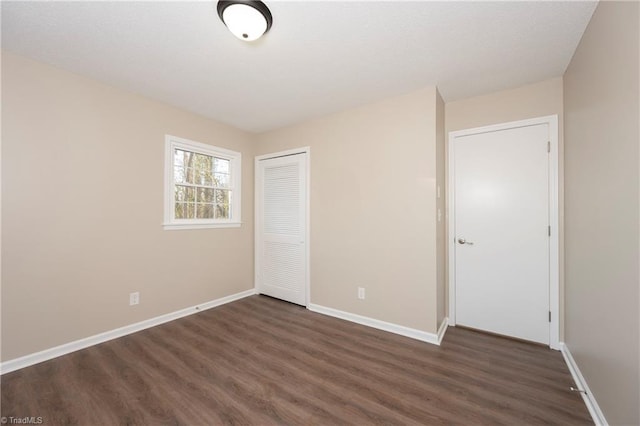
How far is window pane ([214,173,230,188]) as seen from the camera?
3.56 m

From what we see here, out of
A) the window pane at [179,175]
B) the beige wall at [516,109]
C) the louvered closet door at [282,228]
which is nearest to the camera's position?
the beige wall at [516,109]

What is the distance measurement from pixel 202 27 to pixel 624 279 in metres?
2.92

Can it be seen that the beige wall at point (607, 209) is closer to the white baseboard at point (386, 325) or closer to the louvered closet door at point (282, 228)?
the white baseboard at point (386, 325)

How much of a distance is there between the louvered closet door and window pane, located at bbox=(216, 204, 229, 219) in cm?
47

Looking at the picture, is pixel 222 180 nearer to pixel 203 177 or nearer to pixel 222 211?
pixel 203 177

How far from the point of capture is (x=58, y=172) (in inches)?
86.9

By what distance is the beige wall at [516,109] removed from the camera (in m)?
2.34

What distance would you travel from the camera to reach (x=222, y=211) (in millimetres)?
3656

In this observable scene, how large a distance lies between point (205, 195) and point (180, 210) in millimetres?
405

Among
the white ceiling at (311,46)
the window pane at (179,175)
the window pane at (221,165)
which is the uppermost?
the white ceiling at (311,46)

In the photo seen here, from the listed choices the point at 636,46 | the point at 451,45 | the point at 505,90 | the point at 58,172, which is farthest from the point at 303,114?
the point at 636,46

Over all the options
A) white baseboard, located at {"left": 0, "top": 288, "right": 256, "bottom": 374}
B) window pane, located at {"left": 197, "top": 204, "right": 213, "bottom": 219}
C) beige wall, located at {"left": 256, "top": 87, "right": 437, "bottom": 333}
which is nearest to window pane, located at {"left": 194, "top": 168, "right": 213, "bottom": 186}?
window pane, located at {"left": 197, "top": 204, "right": 213, "bottom": 219}

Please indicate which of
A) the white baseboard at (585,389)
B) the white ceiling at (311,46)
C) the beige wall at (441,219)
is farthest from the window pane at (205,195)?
the white baseboard at (585,389)

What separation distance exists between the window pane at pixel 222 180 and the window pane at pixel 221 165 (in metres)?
0.06
